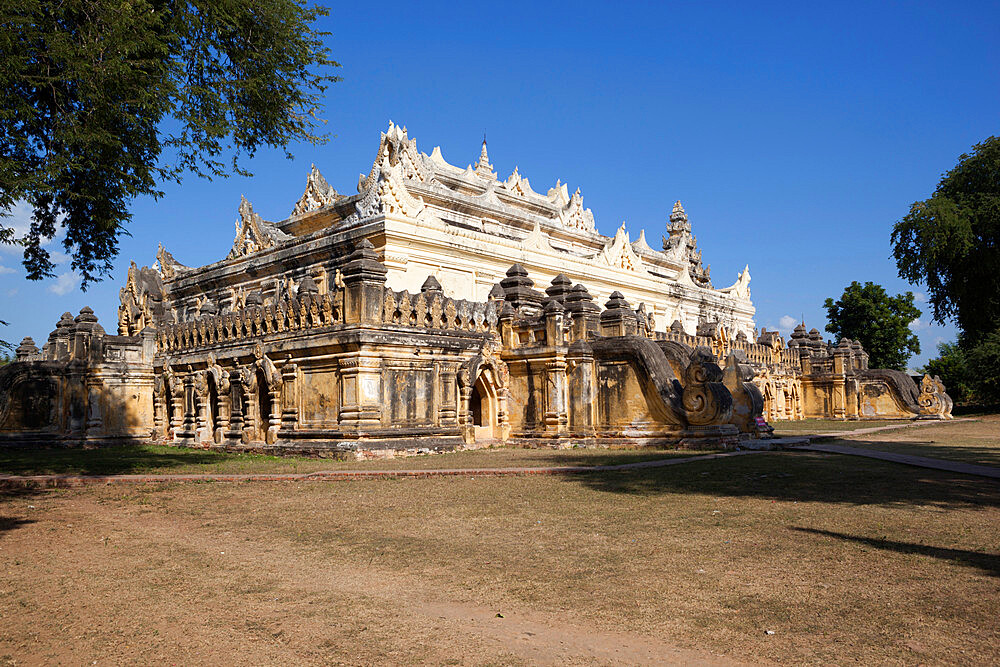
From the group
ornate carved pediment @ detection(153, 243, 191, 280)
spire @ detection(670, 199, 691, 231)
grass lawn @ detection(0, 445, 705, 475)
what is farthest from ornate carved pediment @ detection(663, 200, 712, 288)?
grass lawn @ detection(0, 445, 705, 475)

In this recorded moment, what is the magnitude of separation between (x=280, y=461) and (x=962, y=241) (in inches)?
1022

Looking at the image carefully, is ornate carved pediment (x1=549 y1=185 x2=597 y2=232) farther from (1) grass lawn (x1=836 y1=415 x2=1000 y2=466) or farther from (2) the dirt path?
(2) the dirt path

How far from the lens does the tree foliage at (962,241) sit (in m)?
28.7

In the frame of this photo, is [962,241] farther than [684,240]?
No

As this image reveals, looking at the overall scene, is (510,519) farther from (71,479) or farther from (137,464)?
(137,464)

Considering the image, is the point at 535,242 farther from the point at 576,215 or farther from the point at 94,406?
the point at 94,406

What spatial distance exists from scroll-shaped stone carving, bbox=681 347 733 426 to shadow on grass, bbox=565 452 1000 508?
2.55 metres

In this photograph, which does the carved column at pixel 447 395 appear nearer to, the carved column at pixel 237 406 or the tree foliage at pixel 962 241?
the carved column at pixel 237 406

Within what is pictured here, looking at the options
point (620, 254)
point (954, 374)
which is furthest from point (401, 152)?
point (954, 374)

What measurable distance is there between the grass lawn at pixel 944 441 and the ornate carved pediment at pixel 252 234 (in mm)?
23821

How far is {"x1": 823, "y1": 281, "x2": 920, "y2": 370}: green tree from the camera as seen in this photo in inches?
2151

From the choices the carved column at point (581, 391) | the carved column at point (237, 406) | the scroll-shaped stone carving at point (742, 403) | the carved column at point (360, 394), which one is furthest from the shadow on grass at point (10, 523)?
the scroll-shaped stone carving at point (742, 403)

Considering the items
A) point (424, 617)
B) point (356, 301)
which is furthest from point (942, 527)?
point (356, 301)

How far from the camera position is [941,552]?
20.4 ft
